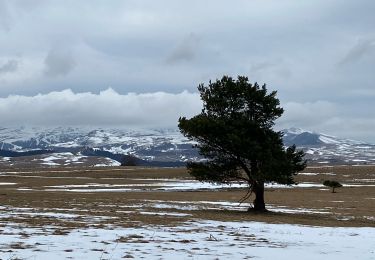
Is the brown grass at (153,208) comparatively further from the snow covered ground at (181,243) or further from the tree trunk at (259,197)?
the snow covered ground at (181,243)

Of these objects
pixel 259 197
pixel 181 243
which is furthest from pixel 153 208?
pixel 181 243

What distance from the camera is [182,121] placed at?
1510 inches

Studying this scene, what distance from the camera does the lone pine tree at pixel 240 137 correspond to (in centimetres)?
3619

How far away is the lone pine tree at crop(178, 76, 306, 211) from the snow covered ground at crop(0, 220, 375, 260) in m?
11.6

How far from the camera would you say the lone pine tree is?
36188 millimetres

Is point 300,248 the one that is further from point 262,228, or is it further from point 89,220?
point 89,220

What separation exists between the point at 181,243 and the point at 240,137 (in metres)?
18.8

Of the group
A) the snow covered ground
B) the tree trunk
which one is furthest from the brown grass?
the snow covered ground

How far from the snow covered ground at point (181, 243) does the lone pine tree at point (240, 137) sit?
1165 cm

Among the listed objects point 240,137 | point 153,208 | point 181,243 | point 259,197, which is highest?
point 240,137

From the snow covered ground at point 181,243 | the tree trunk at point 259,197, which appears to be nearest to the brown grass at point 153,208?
the tree trunk at point 259,197

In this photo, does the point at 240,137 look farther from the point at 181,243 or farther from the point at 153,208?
the point at 181,243

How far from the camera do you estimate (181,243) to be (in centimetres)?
1838

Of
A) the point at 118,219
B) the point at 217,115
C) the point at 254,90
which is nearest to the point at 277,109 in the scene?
the point at 254,90
